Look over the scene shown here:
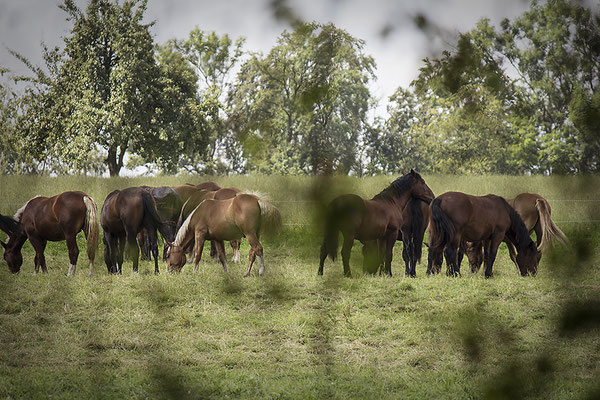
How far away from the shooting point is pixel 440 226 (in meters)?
8.24

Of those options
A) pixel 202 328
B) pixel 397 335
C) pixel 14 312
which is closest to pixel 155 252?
pixel 14 312

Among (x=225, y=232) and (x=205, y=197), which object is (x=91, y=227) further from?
(x=205, y=197)

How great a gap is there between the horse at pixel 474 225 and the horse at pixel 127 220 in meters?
3.93

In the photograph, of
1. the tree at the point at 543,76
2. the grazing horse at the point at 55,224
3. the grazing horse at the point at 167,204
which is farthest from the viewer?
the grazing horse at the point at 167,204

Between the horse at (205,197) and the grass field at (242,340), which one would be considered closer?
the grass field at (242,340)

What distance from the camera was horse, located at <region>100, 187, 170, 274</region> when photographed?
29.1 ft

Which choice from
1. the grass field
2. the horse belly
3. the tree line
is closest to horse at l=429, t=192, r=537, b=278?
the grass field

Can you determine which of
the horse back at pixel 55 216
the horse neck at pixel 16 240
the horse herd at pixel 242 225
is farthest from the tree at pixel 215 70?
the horse neck at pixel 16 240

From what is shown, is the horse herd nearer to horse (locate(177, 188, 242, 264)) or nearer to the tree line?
horse (locate(177, 188, 242, 264))

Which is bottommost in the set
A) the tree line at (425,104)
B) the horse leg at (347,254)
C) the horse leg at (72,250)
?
the horse leg at (72,250)

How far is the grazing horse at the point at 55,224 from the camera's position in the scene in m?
8.55

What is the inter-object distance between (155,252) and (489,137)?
26.2 ft

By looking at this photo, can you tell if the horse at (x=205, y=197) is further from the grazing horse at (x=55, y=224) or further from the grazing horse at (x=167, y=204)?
the grazing horse at (x=55, y=224)

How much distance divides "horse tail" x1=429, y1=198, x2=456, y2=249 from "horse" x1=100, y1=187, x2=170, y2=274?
3864mm
